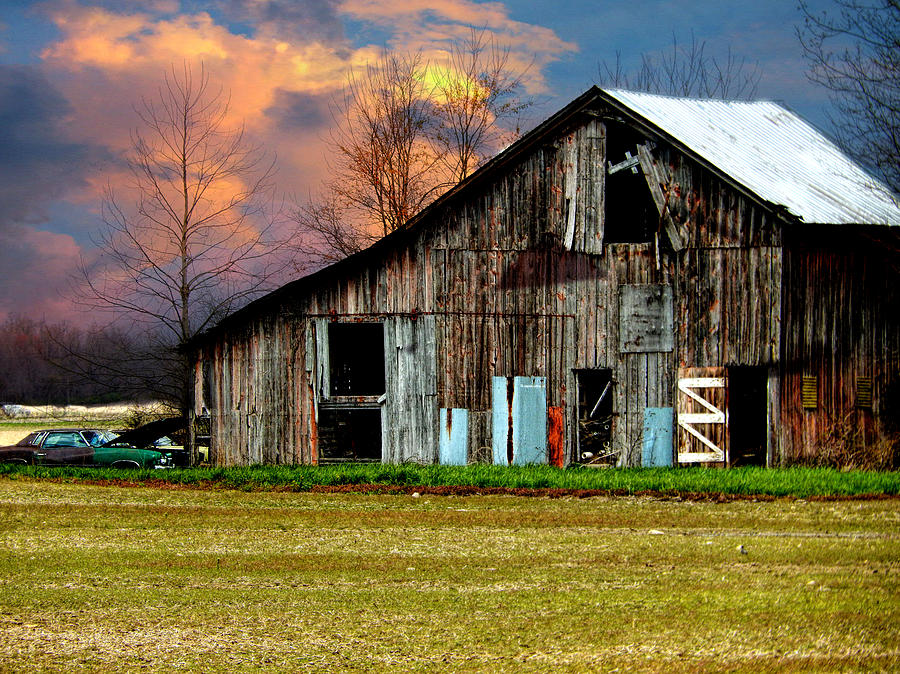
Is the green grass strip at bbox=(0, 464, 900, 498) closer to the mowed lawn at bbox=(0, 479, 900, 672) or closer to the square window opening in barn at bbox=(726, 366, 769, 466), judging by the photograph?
the mowed lawn at bbox=(0, 479, 900, 672)

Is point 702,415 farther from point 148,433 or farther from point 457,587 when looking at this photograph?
point 148,433

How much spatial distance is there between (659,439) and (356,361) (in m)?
11.3

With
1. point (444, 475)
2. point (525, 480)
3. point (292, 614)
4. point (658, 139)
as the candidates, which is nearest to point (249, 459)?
point (444, 475)

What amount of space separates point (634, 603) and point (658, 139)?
14.4 meters

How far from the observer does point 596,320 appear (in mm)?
22406

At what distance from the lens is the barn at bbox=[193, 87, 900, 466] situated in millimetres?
21875

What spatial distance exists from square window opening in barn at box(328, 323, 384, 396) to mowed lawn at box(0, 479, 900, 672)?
12.2 m

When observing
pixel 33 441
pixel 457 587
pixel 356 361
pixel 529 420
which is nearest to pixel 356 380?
pixel 356 361

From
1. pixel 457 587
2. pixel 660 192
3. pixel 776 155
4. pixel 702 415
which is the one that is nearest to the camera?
pixel 457 587

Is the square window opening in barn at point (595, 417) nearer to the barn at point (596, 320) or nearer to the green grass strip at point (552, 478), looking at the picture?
the barn at point (596, 320)

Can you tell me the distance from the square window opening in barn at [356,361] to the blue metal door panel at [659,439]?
1037 cm

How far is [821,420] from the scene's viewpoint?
21.8 meters

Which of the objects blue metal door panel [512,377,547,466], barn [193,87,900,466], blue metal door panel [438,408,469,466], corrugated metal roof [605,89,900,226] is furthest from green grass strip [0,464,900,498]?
corrugated metal roof [605,89,900,226]

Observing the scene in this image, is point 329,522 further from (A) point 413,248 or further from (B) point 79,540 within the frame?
(A) point 413,248
